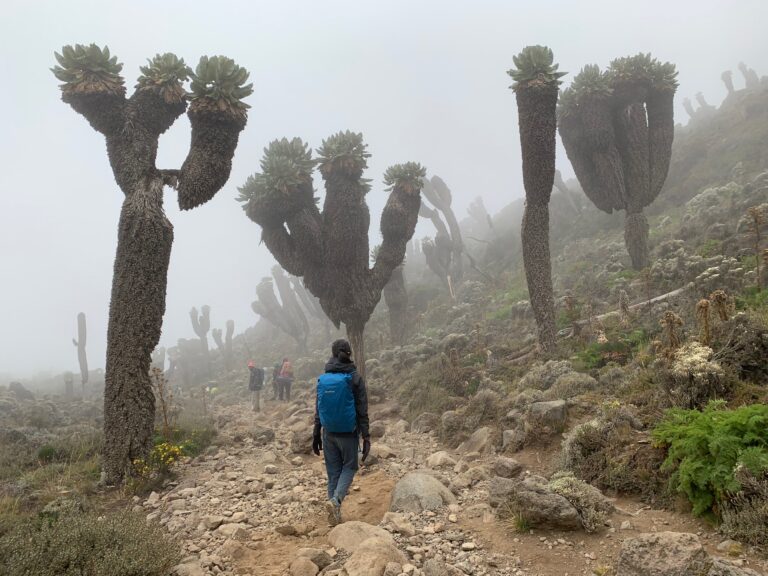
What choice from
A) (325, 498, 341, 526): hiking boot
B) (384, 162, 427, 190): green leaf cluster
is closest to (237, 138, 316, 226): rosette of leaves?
(384, 162, 427, 190): green leaf cluster

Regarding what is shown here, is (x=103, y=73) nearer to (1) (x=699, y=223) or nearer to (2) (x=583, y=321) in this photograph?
(2) (x=583, y=321)

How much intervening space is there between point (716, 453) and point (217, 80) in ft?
35.0

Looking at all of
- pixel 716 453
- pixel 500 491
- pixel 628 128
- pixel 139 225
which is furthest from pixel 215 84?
pixel 628 128

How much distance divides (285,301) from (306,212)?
20.4 metres

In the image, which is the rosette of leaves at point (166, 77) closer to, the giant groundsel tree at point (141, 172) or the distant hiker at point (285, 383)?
the giant groundsel tree at point (141, 172)

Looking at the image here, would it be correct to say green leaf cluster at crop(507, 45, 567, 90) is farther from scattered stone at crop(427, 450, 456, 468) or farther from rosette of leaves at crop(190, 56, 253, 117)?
scattered stone at crop(427, 450, 456, 468)

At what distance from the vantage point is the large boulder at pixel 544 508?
4090mm

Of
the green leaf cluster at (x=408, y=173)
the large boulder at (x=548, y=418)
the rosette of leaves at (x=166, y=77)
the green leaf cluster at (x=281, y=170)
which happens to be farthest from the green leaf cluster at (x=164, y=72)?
the large boulder at (x=548, y=418)

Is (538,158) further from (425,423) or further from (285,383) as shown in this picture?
(285,383)

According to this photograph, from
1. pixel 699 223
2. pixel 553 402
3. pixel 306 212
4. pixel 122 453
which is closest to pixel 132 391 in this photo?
pixel 122 453

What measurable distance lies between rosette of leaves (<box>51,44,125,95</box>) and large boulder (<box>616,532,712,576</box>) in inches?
445

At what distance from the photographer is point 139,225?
829cm

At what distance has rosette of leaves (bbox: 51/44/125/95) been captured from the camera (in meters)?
8.93

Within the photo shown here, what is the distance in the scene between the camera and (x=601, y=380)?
7.81 metres
